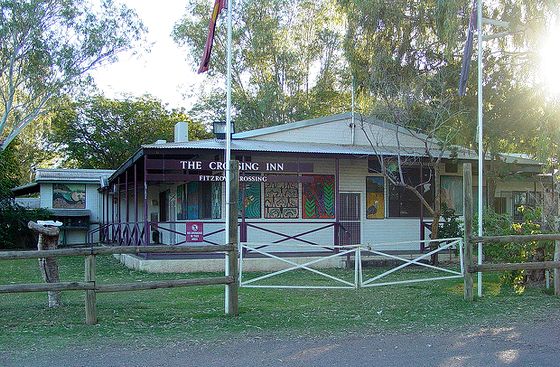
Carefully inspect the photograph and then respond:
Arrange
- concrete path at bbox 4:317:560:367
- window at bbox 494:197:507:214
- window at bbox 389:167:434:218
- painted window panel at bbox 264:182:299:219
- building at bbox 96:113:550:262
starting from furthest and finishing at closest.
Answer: window at bbox 494:197:507:214, window at bbox 389:167:434:218, painted window panel at bbox 264:182:299:219, building at bbox 96:113:550:262, concrete path at bbox 4:317:560:367

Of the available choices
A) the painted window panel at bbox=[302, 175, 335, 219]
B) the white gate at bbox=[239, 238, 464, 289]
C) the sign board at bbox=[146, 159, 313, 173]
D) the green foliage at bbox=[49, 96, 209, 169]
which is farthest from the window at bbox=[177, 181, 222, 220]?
the green foliage at bbox=[49, 96, 209, 169]

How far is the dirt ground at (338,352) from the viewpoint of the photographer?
20.9 ft

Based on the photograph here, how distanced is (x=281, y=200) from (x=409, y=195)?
434 cm

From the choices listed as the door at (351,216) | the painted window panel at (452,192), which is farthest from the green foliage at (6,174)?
the painted window panel at (452,192)

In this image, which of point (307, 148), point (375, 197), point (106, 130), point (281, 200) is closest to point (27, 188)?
point (106, 130)

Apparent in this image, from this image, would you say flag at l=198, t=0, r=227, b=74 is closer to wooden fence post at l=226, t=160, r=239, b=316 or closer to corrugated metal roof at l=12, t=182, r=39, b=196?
wooden fence post at l=226, t=160, r=239, b=316

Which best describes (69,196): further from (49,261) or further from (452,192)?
(49,261)

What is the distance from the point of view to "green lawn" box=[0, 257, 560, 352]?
768 centimetres

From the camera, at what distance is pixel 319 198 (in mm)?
18859

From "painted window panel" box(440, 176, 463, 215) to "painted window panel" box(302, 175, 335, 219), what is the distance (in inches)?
153

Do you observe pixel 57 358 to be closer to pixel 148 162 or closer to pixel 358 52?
pixel 148 162

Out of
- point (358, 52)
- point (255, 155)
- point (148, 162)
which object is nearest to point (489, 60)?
point (358, 52)

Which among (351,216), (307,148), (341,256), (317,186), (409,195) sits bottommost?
(341,256)

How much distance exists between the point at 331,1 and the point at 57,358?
51.5 ft
